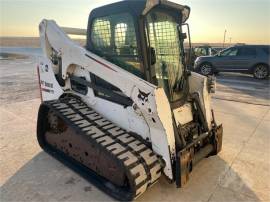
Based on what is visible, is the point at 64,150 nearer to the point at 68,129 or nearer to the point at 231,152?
the point at 68,129

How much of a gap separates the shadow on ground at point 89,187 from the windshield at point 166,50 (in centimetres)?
126

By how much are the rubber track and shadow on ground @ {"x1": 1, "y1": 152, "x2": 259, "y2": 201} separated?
1.56 ft

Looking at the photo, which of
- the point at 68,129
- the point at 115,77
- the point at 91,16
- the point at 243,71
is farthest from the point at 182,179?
the point at 243,71

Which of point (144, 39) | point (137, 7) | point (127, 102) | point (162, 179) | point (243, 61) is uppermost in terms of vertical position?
point (137, 7)

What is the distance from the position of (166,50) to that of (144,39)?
0.69m

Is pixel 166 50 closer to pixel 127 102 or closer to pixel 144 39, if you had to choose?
pixel 144 39

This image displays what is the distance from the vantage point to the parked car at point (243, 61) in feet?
47.7

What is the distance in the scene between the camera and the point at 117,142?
359 centimetres

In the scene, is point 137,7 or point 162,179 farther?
point 162,179

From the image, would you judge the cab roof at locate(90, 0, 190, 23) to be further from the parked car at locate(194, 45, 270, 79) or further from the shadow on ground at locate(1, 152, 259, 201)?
the parked car at locate(194, 45, 270, 79)

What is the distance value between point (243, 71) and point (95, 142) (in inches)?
522

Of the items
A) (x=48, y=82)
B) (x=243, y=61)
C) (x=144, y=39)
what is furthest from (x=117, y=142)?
(x=243, y=61)

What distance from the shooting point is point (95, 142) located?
354 centimetres

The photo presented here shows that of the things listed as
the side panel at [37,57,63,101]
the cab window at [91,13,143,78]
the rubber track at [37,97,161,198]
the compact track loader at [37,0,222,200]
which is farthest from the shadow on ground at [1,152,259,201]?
the cab window at [91,13,143,78]
